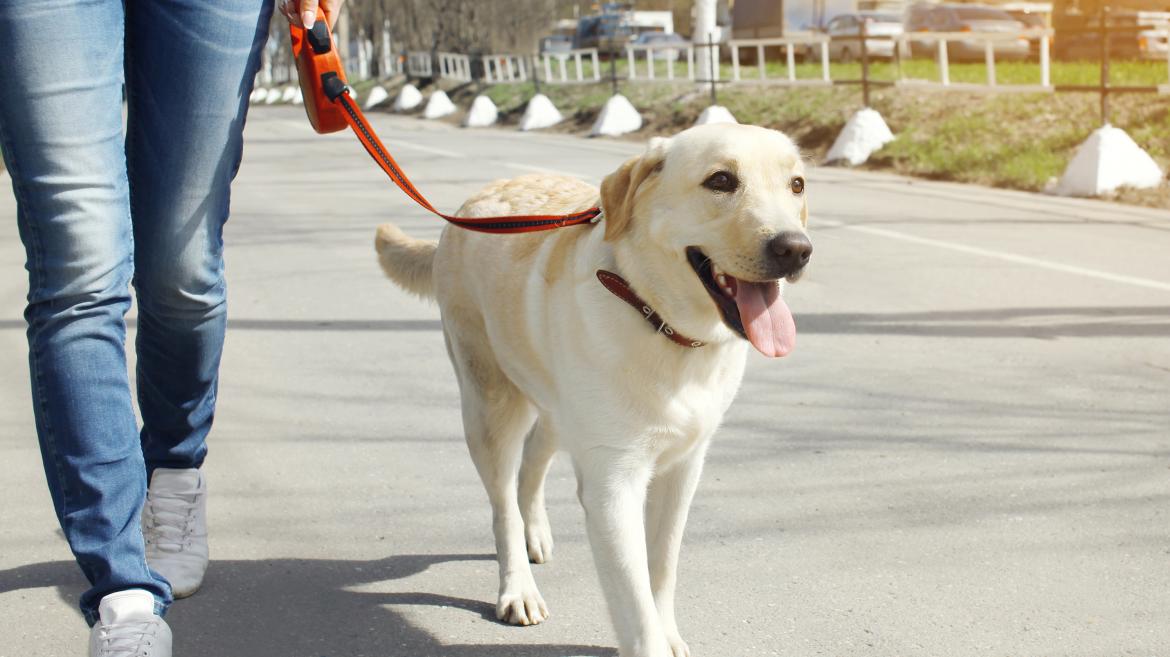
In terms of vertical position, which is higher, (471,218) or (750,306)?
(471,218)

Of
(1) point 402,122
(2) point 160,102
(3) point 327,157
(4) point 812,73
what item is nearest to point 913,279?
(2) point 160,102

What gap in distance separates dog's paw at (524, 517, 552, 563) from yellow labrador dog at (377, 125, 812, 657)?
0.39m

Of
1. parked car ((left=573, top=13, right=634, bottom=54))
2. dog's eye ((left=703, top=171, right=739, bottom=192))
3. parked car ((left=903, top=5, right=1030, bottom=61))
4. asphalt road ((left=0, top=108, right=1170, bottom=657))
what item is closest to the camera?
dog's eye ((left=703, top=171, right=739, bottom=192))

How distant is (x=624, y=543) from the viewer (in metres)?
2.69

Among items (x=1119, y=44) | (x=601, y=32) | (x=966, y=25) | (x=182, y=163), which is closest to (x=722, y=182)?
(x=182, y=163)

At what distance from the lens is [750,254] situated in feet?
8.87

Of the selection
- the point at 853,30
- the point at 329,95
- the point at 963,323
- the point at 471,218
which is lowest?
the point at 963,323

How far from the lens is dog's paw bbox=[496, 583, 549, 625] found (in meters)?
3.17

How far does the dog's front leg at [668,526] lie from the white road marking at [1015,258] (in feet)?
17.1

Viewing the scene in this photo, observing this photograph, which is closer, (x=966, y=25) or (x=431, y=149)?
(x=431, y=149)

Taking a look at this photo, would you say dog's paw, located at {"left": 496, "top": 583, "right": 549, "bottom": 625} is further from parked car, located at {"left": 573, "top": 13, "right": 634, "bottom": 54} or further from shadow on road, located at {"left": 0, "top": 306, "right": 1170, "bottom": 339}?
parked car, located at {"left": 573, "top": 13, "right": 634, "bottom": 54}

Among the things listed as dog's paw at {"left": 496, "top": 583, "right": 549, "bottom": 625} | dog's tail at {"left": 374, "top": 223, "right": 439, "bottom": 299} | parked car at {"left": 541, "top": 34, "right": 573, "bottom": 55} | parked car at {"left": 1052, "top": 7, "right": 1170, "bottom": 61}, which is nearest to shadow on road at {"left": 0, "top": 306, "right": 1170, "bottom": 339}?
dog's tail at {"left": 374, "top": 223, "right": 439, "bottom": 299}

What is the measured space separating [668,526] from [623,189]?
0.77 meters

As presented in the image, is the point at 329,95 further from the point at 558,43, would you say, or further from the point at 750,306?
the point at 558,43
